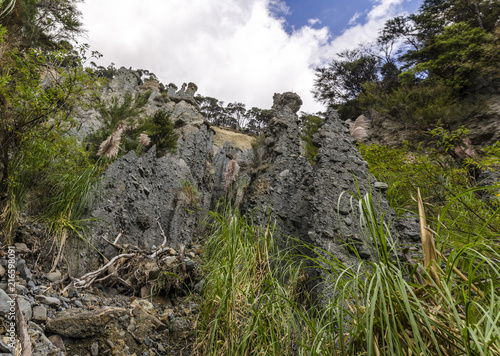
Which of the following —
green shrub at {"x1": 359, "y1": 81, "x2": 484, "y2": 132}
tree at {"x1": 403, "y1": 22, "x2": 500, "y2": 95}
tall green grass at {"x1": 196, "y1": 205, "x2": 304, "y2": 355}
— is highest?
tree at {"x1": 403, "y1": 22, "x2": 500, "y2": 95}

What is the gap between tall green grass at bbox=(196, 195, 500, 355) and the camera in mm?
877

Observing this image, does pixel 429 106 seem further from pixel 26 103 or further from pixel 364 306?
pixel 26 103

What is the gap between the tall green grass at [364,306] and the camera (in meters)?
0.88

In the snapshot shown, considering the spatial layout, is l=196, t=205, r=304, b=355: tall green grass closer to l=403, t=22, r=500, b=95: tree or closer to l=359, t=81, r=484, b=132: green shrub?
l=359, t=81, r=484, b=132: green shrub

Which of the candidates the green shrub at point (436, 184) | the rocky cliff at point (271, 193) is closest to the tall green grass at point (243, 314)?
the rocky cliff at point (271, 193)

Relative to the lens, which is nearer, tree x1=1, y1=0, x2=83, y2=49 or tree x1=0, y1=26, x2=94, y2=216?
tree x1=0, y1=26, x2=94, y2=216

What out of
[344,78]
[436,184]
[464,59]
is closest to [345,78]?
[344,78]

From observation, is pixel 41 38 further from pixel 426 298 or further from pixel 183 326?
pixel 426 298

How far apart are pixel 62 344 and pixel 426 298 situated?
7.30 ft

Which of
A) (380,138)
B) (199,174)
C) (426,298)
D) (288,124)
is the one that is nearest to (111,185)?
(199,174)

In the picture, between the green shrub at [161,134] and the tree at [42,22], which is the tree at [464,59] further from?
the tree at [42,22]

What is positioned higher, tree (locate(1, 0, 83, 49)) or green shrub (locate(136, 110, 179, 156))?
tree (locate(1, 0, 83, 49))

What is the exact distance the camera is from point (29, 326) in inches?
66.5

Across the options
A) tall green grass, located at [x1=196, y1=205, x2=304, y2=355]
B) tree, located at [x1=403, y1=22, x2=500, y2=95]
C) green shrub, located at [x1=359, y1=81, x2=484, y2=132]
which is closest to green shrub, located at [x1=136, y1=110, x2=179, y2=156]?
tall green grass, located at [x1=196, y1=205, x2=304, y2=355]
